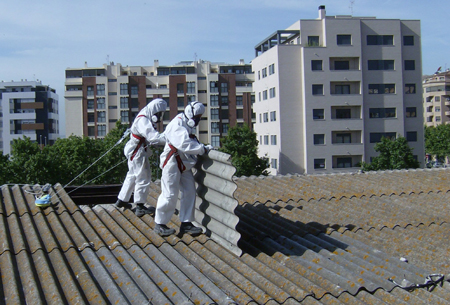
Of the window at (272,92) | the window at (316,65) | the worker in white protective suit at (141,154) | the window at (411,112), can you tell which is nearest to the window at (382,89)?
the window at (411,112)

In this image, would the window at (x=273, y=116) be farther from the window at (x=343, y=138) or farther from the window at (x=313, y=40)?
the window at (x=313, y=40)

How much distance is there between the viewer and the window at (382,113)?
5434cm

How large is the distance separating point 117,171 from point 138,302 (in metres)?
37.6

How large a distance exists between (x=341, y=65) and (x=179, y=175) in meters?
49.6

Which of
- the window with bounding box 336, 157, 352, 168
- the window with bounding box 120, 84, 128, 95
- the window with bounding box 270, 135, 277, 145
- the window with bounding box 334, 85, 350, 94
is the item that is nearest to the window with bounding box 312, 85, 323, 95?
the window with bounding box 334, 85, 350, 94

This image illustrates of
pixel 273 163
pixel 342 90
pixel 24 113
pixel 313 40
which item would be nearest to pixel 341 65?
pixel 342 90

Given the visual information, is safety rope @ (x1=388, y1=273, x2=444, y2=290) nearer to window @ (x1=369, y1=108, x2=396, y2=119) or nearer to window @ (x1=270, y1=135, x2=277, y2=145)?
window @ (x1=270, y1=135, x2=277, y2=145)

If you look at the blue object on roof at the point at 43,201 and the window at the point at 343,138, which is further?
the window at the point at 343,138

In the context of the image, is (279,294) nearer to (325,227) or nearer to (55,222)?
(325,227)

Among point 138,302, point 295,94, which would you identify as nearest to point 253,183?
point 138,302

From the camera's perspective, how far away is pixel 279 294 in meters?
4.91

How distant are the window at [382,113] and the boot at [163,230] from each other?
51.1m

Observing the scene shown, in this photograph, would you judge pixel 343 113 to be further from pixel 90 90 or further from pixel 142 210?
pixel 142 210

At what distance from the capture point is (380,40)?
177 ft
